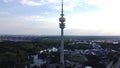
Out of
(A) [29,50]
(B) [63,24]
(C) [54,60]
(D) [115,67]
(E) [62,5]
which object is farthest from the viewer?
(A) [29,50]

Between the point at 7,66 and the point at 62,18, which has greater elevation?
the point at 62,18

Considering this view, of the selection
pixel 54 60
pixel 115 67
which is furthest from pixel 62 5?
pixel 54 60

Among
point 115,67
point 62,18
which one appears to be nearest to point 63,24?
point 62,18

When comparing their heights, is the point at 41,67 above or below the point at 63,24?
below

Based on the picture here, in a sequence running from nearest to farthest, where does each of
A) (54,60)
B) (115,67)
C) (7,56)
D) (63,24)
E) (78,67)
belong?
(63,24), (78,67), (115,67), (54,60), (7,56)

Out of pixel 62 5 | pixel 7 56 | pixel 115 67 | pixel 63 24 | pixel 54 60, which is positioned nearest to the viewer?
pixel 62 5

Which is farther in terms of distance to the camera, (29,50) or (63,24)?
(29,50)

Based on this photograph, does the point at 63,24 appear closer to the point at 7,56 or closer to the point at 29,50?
the point at 7,56

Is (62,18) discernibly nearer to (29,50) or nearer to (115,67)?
(115,67)

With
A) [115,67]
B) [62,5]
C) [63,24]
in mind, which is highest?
[62,5]
